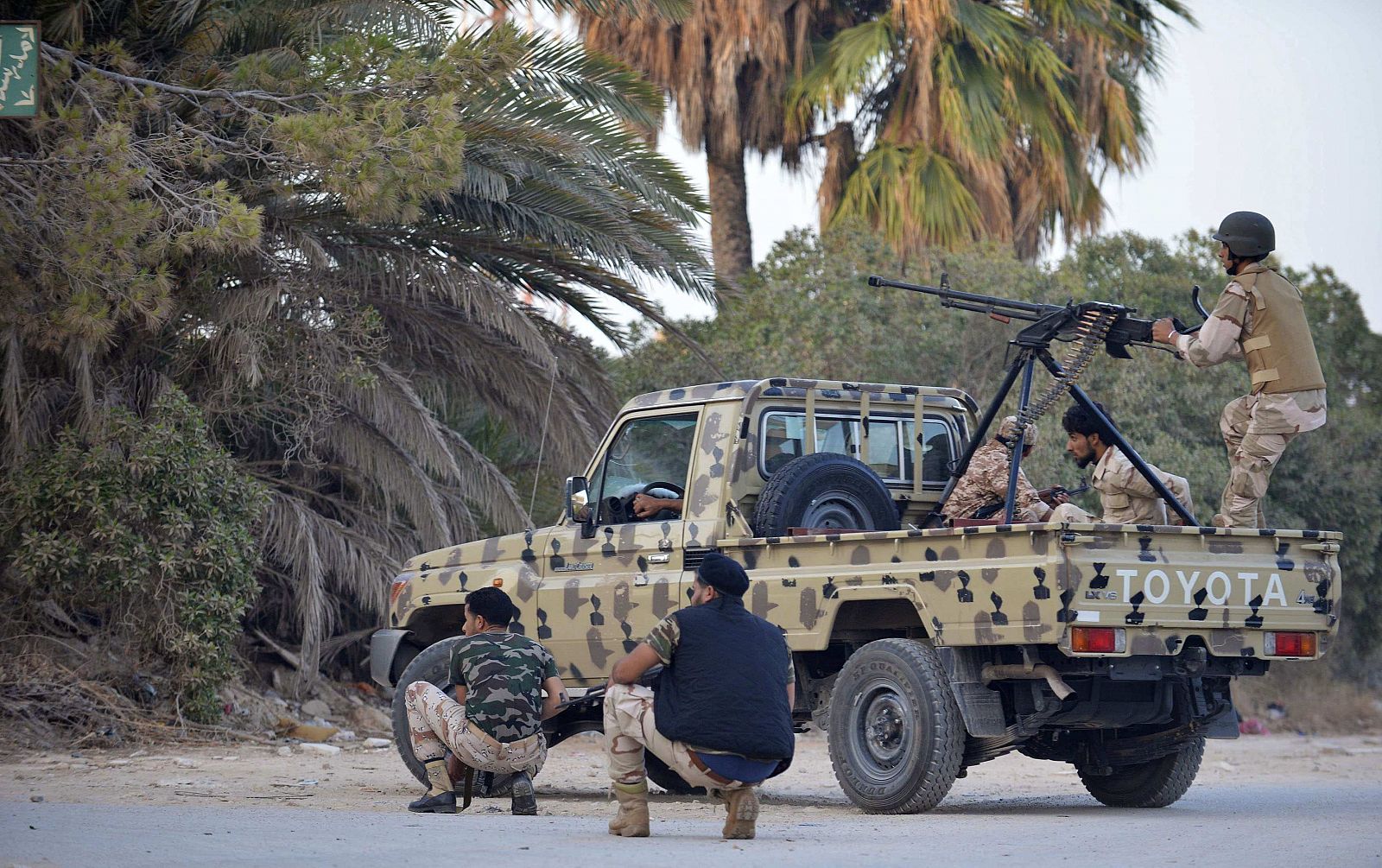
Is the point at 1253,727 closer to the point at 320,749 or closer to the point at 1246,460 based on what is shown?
the point at 320,749

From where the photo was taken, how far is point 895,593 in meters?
8.16

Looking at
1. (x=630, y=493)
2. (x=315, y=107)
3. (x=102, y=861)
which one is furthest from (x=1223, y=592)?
(x=315, y=107)

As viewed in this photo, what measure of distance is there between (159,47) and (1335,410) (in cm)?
1581

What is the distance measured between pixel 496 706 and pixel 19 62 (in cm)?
411

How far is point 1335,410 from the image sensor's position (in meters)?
21.9

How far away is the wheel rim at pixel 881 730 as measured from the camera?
829cm

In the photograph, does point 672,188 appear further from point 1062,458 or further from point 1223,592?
point 1223,592

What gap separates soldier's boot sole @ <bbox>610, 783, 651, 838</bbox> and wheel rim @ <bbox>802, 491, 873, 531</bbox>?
260 cm

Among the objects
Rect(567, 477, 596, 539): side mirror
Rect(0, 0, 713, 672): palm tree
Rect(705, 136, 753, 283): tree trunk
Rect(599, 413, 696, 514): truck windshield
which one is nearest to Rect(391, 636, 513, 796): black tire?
Rect(567, 477, 596, 539): side mirror

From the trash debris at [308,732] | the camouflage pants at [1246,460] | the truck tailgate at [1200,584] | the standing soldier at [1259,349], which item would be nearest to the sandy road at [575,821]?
the truck tailgate at [1200,584]

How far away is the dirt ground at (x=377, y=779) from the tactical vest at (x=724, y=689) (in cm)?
168

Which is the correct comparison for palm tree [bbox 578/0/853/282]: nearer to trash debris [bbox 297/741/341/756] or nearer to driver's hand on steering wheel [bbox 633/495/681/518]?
trash debris [bbox 297/741/341/756]

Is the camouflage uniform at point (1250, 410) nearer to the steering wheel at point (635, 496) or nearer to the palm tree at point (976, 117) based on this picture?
the steering wheel at point (635, 496)

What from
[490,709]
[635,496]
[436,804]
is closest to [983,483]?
[635,496]
